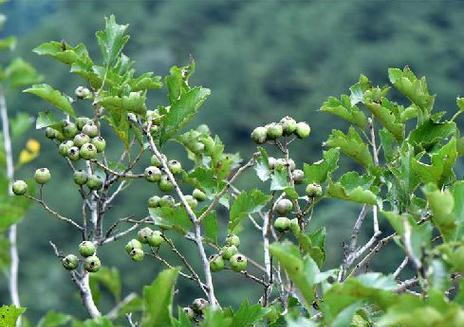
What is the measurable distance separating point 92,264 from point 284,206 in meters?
0.47

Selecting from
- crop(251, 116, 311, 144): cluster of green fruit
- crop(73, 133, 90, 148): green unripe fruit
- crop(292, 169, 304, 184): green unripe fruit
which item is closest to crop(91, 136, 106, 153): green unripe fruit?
crop(73, 133, 90, 148): green unripe fruit

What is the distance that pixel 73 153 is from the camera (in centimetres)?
232

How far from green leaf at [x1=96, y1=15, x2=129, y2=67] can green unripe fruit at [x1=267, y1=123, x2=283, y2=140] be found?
44cm

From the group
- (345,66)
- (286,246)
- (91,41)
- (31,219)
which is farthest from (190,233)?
(91,41)

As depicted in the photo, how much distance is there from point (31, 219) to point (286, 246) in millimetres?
45563

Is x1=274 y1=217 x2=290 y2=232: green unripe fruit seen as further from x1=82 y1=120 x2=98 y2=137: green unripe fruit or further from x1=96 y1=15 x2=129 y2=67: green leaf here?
x1=96 y1=15 x2=129 y2=67: green leaf

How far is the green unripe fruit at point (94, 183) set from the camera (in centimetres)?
237

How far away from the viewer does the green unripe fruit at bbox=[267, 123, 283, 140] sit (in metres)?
2.39

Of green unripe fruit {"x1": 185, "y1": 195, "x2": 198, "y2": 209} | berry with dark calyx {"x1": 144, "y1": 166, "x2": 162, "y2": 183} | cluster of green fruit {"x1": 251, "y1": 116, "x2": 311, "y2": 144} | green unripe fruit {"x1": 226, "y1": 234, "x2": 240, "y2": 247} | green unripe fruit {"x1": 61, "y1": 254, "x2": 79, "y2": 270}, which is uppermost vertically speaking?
cluster of green fruit {"x1": 251, "y1": 116, "x2": 311, "y2": 144}

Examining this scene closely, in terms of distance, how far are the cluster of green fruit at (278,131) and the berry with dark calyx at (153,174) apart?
0.84ft

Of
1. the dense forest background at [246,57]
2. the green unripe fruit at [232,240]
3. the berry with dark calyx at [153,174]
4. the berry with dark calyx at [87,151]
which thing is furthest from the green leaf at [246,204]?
the dense forest background at [246,57]

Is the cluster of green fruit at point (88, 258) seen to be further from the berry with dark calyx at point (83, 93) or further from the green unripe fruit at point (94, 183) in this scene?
the berry with dark calyx at point (83, 93)

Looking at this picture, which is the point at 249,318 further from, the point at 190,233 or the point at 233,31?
the point at 233,31

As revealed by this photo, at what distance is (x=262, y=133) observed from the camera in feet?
7.84
